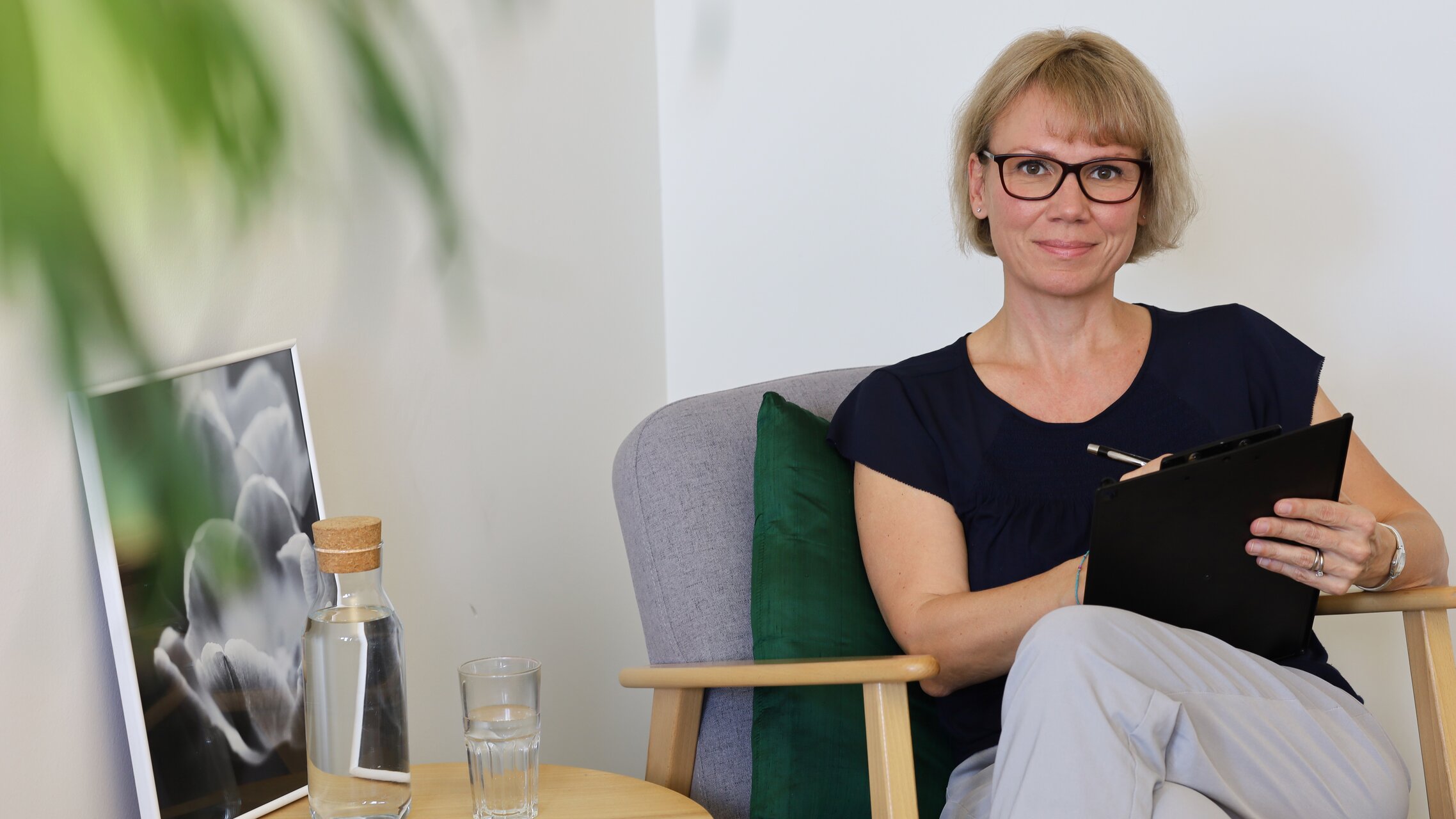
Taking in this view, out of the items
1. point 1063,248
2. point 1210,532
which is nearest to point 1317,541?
point 1210,532

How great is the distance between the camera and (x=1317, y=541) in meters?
1.30

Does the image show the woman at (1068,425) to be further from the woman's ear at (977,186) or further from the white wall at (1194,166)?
the white wall at (1194,166)

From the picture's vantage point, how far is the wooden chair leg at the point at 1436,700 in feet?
4.48

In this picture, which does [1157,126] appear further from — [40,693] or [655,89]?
[40,693]

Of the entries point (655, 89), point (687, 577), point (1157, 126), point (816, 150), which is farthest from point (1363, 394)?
point (655, 89)

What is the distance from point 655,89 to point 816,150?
36 centimetres

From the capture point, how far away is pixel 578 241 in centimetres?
211

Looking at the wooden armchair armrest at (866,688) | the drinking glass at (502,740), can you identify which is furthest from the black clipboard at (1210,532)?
the drinking glass at (502,740)

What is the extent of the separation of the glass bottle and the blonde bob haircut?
100cm

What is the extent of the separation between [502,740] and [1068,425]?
827mm

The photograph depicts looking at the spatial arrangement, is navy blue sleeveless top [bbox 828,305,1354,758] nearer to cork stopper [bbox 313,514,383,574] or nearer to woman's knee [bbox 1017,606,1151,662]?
woman's knee [bbox 1017,606,1151,662]

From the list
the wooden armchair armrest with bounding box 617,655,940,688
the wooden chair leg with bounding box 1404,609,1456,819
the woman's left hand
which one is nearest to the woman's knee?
the wooden armchair armrest with bounding box 617,655,940,688

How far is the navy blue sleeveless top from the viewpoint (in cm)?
151

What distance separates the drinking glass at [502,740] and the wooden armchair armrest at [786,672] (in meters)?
0.22
